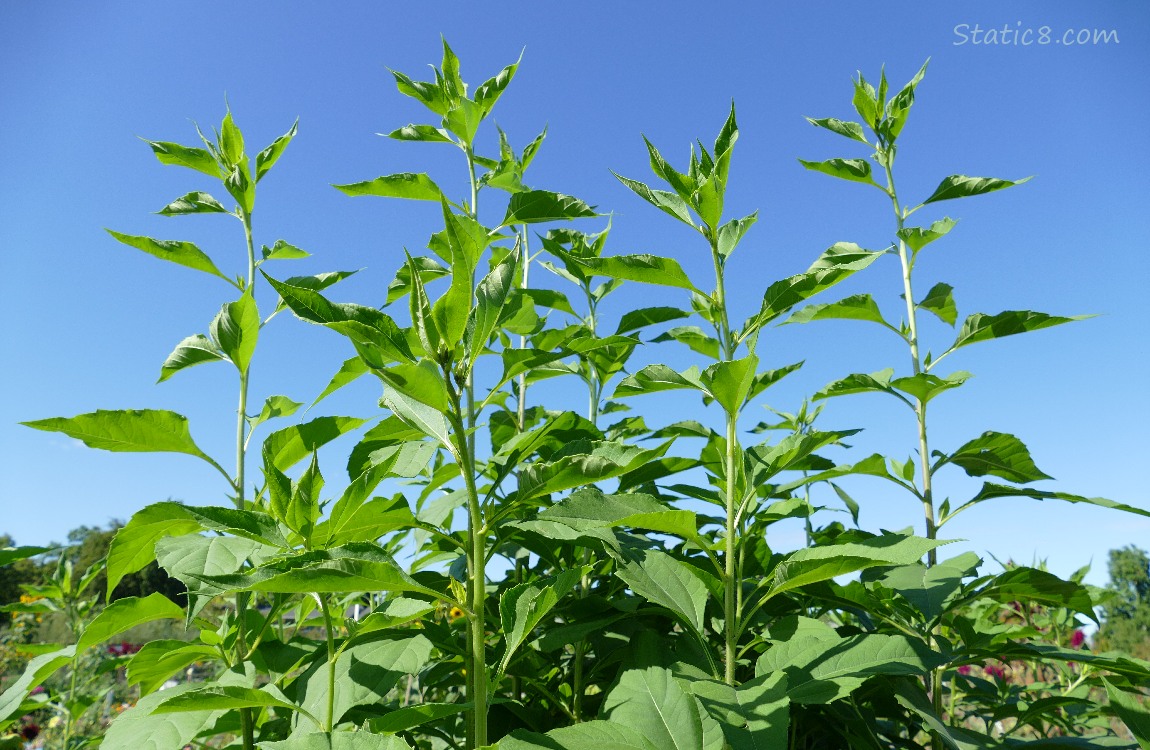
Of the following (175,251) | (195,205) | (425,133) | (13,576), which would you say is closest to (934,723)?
(425,133)

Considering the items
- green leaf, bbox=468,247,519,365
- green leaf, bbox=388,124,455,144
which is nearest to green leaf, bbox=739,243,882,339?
green leaf, bbox=468,247,519,365

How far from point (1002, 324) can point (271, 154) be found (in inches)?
91.8

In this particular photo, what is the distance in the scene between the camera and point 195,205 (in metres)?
2.27

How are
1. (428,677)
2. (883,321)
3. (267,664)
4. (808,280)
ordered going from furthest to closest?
1. (883,321)
2. (428,677)
3. (267,664)
4. (808,280)

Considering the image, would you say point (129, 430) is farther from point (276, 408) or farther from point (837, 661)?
point (837, 661)

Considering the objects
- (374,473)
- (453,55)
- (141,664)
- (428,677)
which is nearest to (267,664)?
(141,664)

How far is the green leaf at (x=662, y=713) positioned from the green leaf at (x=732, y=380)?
571mm

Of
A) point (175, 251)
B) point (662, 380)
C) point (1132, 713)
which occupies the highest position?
point (175, 251)

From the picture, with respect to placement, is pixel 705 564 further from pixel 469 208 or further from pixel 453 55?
pixel 453 55

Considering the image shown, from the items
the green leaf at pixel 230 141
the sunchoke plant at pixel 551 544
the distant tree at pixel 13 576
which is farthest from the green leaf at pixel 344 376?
the distant tree at pixel 13 576

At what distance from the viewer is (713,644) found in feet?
6.24

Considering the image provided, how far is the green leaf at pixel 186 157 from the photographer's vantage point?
219 centimetres

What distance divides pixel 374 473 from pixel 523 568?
1.10 metres

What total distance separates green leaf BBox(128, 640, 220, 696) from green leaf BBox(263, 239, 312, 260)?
1.16 metres
